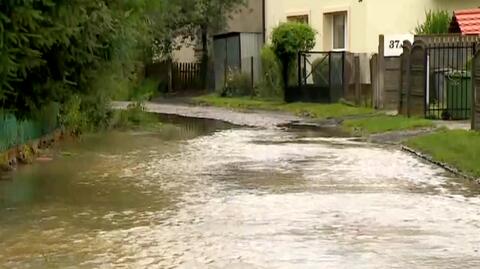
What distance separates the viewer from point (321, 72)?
33156mm

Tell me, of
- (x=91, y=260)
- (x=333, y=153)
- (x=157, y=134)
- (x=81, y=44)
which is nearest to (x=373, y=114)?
(x=157, y=134)

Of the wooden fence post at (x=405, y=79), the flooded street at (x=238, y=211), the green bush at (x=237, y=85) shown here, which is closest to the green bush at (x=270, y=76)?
the green bush at (x=237, y=85)

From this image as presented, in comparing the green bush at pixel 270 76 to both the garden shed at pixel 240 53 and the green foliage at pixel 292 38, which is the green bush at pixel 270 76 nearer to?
the green foliage at pixel 292 38

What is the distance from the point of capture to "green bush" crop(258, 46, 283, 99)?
34719 millimetres

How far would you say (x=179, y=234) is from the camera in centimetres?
966

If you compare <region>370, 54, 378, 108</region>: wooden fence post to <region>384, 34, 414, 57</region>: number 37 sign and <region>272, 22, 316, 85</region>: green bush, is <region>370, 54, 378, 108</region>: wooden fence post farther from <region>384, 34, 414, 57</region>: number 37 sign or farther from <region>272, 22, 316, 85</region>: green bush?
<region>272, 22, 316, 85</region>: green bush

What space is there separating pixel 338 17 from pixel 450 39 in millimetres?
9879

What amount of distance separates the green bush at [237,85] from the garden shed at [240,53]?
0.30 metres

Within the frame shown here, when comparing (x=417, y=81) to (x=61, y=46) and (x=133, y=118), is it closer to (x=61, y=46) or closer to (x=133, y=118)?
(x=133, y=118)

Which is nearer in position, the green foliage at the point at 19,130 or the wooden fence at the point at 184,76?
the green foliage at the point at 19,130

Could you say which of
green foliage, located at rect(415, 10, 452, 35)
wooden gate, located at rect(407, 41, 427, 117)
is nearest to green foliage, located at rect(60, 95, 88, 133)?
wooden gate, located at rect(407, 41, 427, 117)

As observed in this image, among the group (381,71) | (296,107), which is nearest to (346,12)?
(296,107)

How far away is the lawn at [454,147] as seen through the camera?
568 inches

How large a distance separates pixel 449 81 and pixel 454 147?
6.51 m
